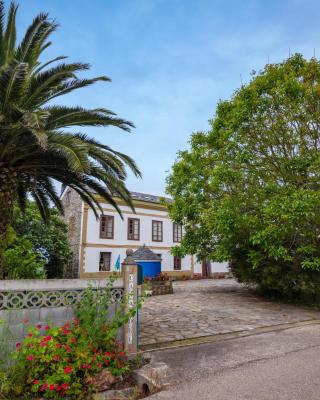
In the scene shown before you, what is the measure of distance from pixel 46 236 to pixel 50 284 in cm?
1598

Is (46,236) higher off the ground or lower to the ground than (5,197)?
higher

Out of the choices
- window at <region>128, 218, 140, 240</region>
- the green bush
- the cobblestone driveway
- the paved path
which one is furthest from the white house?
the green bush

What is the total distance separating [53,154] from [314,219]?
8.48 metres

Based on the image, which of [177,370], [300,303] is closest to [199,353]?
[177,370]

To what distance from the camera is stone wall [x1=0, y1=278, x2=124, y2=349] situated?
4828 millimetres

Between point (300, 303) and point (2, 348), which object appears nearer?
Answer: point (2, 348)

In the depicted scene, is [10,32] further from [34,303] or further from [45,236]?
[45,236]

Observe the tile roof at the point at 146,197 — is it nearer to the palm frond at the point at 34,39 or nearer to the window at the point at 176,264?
the window at the point at 176,264

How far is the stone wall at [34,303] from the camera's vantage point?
15.8 feet

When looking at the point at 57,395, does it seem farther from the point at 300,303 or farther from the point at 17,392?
the point at 300,303

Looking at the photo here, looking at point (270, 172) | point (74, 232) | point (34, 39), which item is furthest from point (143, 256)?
point (34, 39)

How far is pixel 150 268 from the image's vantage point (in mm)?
18312

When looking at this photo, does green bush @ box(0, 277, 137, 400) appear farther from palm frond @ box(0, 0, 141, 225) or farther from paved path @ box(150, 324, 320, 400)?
palm frond @ box(0, 0, 141, 225)

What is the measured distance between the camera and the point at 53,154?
23.8 feet
